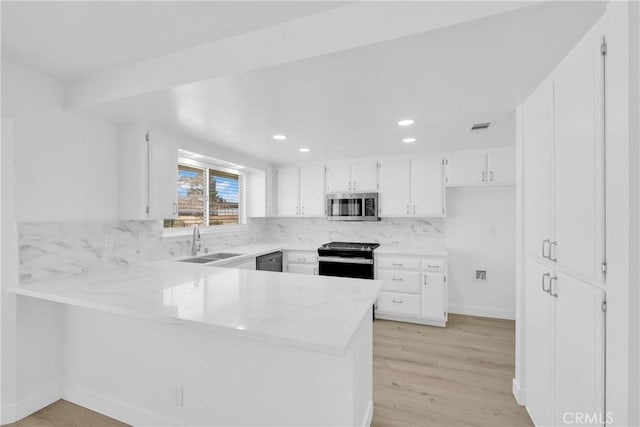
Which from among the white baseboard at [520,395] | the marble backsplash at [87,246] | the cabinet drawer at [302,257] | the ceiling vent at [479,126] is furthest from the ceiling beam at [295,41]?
the cabinet drawer at [302,257]

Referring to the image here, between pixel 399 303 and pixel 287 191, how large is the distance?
2300 mm

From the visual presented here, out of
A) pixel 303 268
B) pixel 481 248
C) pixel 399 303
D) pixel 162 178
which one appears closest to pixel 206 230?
pixel 162 178

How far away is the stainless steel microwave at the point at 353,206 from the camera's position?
3992mm

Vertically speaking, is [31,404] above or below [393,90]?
below

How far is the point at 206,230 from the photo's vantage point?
369cm

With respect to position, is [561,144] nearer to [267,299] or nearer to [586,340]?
[586,340]

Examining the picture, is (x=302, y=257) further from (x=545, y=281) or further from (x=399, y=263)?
(x=545, y=281)

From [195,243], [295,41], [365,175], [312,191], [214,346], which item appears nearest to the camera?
[295,41]

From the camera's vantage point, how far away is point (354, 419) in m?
1.41

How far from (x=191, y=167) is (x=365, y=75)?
2613mm

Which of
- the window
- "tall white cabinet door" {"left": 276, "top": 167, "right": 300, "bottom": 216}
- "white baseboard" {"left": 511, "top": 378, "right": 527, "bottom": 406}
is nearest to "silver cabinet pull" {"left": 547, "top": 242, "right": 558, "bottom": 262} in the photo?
"white baseboard" {"left": 511, "top": 378, "right": 527, "bottom": 406}

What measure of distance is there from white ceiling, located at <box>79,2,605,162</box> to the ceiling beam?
0.05m

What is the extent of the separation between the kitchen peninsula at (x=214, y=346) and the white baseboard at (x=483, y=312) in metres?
2.66

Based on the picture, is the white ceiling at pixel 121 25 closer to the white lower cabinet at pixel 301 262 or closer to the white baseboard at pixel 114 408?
the white baseboard at pixel 114 408
